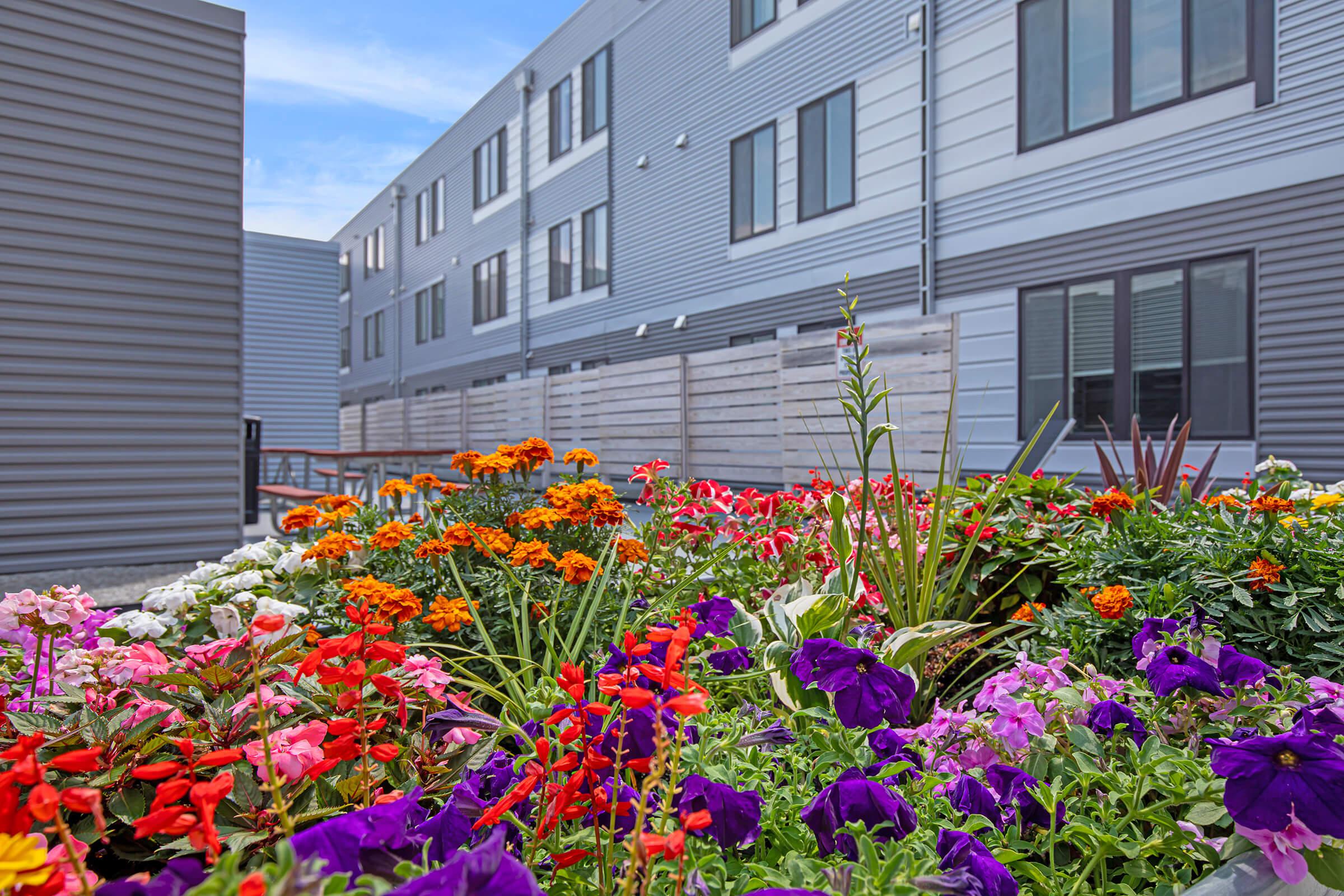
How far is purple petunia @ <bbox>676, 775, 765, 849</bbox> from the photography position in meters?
0.93

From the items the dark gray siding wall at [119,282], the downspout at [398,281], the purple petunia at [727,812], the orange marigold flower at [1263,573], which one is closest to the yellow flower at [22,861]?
the purple petunia at [727,812]

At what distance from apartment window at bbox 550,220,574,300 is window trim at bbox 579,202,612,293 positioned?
0.36m

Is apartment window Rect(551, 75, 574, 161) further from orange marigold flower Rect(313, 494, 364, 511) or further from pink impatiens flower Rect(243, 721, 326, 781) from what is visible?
pink impatiens flower Rect(243, 721, 326, 781)

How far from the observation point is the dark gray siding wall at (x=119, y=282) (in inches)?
197

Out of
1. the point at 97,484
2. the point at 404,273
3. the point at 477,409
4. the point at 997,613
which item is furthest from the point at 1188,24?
the point at 404,273

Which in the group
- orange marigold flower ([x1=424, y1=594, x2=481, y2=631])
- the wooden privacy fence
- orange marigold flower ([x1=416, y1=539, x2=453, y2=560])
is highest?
the wooden privacy fence


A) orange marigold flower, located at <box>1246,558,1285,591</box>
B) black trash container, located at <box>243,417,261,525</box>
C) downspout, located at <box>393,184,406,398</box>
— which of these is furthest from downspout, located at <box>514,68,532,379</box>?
orange marigold flower, located at <box>1246,558,1285,591</box>

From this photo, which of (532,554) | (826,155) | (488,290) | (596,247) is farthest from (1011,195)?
(488,290)

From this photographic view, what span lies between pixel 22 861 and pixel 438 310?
67.4 ft

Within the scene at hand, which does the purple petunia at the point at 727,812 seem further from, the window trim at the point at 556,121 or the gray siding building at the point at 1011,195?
the window trim at the point at 556,121

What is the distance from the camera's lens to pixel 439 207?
19938mm

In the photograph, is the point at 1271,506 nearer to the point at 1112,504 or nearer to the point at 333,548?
the point at 1112,504

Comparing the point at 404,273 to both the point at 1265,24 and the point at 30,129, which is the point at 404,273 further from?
the point at 1265,24

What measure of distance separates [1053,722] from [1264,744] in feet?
1.55
